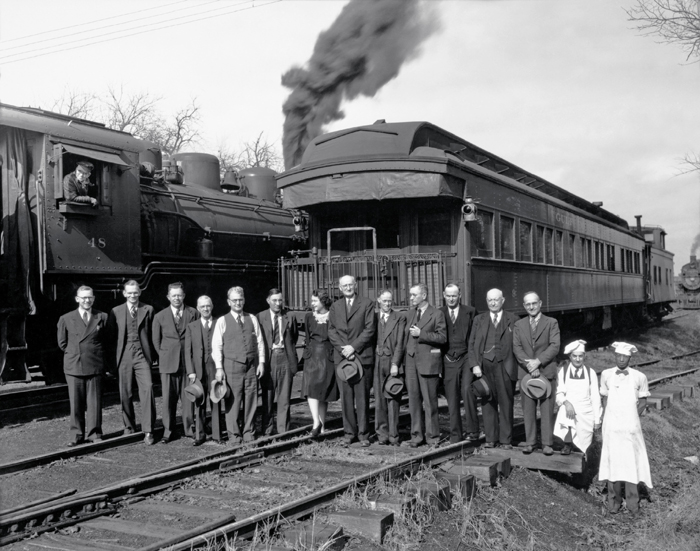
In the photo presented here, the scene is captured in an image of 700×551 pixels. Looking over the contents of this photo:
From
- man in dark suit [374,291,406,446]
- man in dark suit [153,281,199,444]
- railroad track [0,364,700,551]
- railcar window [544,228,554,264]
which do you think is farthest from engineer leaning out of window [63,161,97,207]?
railcar window [544,228,554,264]

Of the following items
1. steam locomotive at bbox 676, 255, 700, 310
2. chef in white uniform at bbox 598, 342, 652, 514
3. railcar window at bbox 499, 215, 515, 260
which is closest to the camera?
chef in white uniform at bbox 598, 342, 652, 514

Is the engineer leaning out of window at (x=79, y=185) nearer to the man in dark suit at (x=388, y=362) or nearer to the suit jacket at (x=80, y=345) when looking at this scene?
the suit jacket at (x=80, y=345)

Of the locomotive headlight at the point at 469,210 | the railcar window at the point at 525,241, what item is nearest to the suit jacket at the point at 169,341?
the locomotive headlight at the point at 469,210

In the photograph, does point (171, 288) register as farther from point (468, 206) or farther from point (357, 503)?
point (468, 206)

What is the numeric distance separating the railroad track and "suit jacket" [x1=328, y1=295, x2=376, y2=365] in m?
1.03

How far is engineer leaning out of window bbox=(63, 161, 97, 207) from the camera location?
9.77 m

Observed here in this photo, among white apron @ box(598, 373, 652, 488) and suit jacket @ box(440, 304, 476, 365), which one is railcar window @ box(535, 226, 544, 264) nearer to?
suit jacket @ box(440, 304, 476, 365)

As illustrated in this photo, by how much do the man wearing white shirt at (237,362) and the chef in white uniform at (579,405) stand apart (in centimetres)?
325

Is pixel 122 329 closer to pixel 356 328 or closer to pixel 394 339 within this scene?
pixel 356 328

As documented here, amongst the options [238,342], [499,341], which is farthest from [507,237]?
[238,342]

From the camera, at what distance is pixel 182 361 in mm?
8328

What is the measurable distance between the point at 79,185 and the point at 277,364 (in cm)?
395

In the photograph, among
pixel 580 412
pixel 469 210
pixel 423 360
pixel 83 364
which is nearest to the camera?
pixel 580 412

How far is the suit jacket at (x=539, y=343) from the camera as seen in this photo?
7508mm
